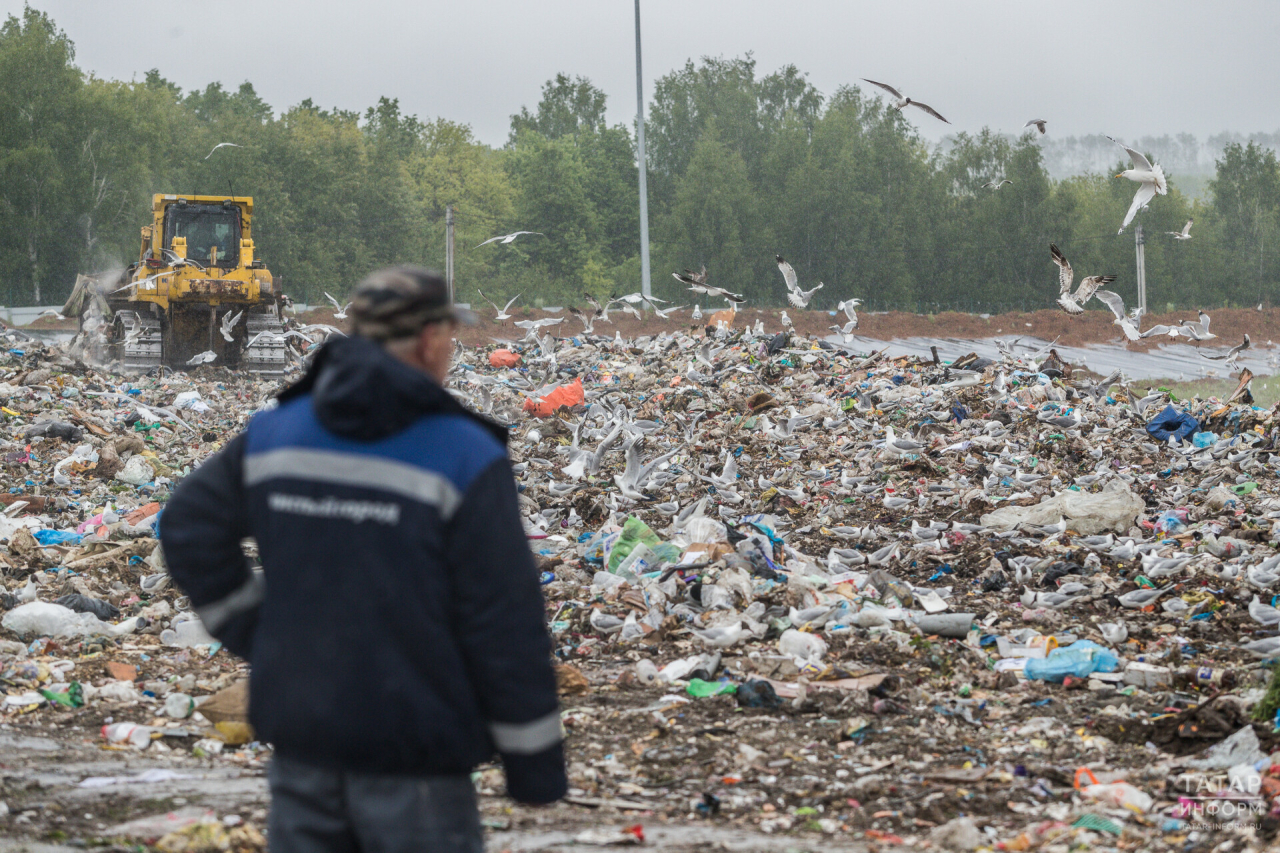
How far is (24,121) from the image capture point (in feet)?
116

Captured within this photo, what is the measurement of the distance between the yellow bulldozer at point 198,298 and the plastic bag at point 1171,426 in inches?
473

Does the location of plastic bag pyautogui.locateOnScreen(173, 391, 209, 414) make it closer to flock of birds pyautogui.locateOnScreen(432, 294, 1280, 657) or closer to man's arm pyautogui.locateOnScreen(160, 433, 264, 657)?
flock of birds pyautogui.locateOnScreen(432, 294, 1280, 657)

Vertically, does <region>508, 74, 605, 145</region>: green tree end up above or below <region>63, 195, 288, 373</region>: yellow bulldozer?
above

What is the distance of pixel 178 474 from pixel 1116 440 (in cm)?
863

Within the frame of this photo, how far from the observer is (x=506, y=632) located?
176 centimetres

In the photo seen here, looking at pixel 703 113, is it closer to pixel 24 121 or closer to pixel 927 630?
pixel 24 121

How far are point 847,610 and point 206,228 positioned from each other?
1535cm

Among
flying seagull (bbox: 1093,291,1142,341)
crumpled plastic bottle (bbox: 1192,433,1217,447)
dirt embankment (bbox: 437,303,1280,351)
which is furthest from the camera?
dirt embankment (bbox: 437,303,1280,351)

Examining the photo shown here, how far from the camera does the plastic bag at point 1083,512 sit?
301 inches

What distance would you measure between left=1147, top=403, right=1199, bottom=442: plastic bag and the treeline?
80.3 ft

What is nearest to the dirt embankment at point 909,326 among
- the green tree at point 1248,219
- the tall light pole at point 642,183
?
the tall light pole at point 642,183

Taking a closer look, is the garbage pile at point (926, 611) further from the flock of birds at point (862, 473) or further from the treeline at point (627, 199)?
the treeline at point (627, 199)

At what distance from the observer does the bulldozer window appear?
59.0 ft

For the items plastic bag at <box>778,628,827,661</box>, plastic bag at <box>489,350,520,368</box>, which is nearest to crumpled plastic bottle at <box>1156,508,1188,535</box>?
plastic bag at <box>778,628,827,661</box>
